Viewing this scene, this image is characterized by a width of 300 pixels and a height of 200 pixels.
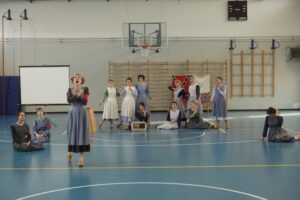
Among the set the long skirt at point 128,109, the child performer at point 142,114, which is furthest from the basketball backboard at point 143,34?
the child performer at point 142,114

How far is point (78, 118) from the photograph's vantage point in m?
7.01

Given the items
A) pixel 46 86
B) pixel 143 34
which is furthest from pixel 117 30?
pixel 46 86

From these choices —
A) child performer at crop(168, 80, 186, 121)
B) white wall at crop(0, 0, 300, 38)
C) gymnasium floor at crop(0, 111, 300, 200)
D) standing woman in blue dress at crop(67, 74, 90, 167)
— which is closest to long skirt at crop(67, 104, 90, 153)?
standing woman in blue dress at crop(67, 74, 90, 167)

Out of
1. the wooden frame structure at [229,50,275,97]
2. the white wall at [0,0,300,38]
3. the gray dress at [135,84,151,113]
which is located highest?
the white wall at [0,0,300,38]

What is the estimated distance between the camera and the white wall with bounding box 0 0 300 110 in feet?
66.9

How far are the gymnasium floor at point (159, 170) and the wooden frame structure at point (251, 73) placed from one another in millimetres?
10537

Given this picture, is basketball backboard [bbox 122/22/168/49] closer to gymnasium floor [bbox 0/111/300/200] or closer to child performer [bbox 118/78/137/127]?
child performer [bbox 118/78/137/127]

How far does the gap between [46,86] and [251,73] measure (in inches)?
432

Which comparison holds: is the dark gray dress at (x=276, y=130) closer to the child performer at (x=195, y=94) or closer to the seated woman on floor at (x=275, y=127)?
the seated woman on floor at (x=275, y=127)

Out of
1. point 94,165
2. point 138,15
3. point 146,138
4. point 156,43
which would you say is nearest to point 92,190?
point 94,165

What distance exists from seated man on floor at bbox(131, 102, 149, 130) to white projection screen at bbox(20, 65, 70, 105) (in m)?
3.84

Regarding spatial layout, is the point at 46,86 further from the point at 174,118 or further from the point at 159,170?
the point at 159,170

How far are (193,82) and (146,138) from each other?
3.39 metres

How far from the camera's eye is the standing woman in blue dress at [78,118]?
6953mm
